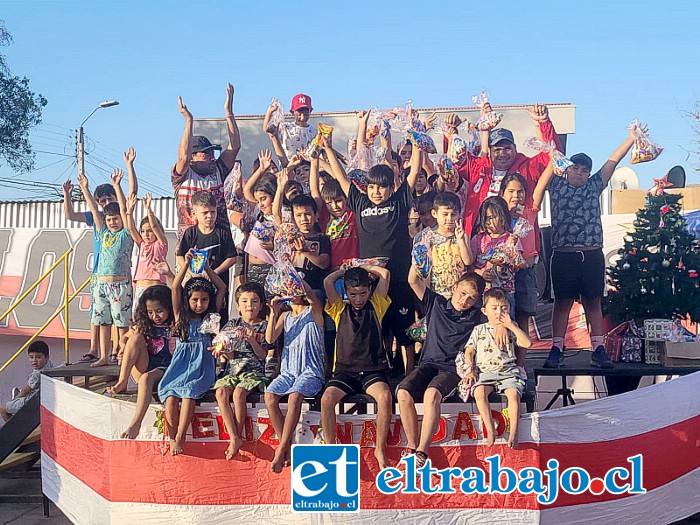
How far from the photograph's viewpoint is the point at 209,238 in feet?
21.2

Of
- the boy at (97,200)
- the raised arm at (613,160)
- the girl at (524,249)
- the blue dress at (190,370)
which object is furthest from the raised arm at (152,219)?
the raised arm at (613,160)


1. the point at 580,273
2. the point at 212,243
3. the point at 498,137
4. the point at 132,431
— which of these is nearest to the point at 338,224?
the point at 212,243

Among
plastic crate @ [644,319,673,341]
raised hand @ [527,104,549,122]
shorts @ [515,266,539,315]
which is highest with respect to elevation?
raised hand @ [527,104,549,122]

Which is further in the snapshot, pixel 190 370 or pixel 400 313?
pixel 400 313

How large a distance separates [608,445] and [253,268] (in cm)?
324

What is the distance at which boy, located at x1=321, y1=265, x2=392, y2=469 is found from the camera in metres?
5.32

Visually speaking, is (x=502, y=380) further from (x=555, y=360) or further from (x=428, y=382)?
(x=555, y=360)

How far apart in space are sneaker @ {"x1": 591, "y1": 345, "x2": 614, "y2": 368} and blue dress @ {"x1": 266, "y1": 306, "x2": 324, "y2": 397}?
2528 mm

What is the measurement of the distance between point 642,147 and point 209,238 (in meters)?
3.92

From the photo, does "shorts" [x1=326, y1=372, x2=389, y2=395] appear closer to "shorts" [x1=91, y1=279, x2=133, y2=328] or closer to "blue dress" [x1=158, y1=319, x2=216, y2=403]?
"blue dress" [x1=158, y1=319, x2=216, y2=403]

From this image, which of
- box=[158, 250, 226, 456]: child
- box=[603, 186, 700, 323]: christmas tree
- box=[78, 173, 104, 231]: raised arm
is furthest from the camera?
box=[78, 173, 104, 231]: raised arm

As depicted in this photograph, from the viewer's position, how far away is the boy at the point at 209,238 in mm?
6410

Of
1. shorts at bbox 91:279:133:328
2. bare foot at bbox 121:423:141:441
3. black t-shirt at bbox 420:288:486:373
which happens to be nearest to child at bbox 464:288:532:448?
black t-shirt at bbox 420:288:486:373

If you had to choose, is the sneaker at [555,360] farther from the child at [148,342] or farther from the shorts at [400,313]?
the child at [148,342]
